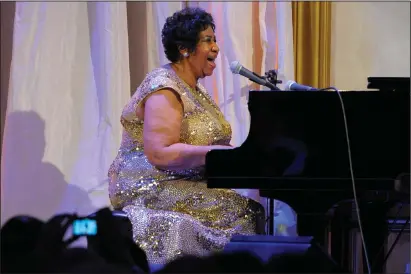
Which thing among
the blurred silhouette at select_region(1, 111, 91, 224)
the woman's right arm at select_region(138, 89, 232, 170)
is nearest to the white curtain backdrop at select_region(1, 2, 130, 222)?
the blurred silhouette at select_region(1, 111, 91, 224)

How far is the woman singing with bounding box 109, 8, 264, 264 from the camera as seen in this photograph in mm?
2207

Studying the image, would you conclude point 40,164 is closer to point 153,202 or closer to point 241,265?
point 153,202

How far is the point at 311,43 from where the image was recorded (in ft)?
10.6

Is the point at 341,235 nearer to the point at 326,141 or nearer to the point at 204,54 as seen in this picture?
the point at 326,141

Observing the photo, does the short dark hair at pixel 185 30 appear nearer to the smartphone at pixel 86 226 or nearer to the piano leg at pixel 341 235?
the piano leg at pixel 341 235

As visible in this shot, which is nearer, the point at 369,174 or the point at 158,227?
the point at 369,174

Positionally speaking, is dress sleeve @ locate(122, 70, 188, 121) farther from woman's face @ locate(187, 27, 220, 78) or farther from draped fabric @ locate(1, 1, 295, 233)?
draped fabric @ locate(1, 1, 295, 233)

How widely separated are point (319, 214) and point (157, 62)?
1.55 m

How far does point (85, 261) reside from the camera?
1233 mm

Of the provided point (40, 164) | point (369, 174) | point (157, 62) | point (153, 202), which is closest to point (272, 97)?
point (369, 174)

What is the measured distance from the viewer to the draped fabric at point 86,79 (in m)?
3.15

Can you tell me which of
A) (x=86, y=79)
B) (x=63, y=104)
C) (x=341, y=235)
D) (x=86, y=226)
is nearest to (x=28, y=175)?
(x=63, y=104)

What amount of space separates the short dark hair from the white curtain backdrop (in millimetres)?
684

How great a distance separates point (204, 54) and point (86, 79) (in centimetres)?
96
